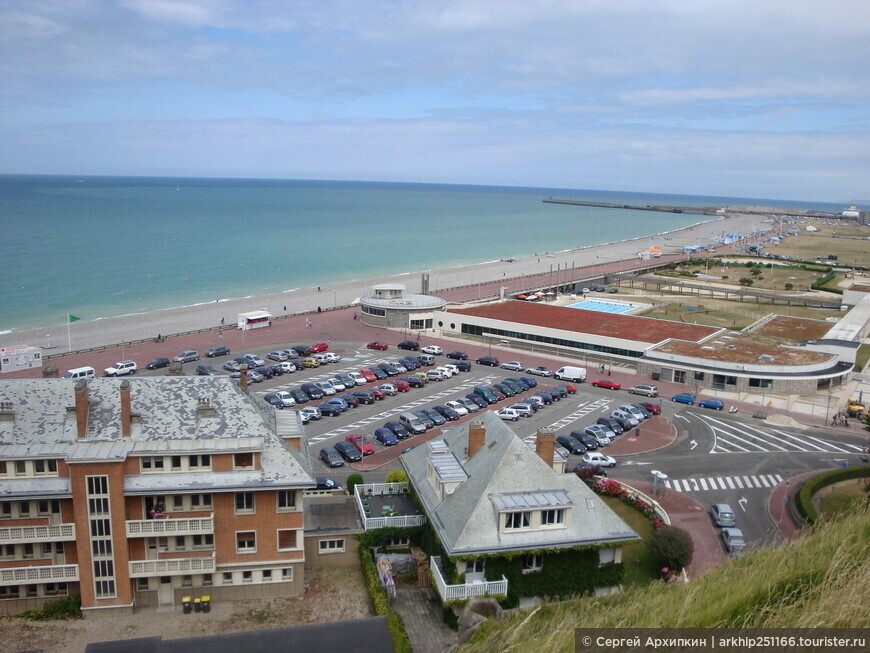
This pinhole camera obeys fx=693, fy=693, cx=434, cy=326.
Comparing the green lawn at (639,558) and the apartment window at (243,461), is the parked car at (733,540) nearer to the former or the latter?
the green lawn at (639,558)

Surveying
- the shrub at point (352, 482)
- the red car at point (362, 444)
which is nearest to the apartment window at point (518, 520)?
the shrub at point (352, 482)

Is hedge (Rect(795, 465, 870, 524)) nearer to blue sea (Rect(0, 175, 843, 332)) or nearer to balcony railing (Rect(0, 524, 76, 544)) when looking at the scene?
balcony railing (Rect(0, 524, 76, 544))

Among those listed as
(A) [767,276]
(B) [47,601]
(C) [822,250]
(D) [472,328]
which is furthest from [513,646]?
(C) [822,250]

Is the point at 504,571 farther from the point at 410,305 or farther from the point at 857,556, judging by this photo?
the point at 410,305

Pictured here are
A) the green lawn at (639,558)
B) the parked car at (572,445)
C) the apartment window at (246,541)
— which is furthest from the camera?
the parked car at (572,445)

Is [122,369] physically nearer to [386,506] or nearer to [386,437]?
[386,437]
